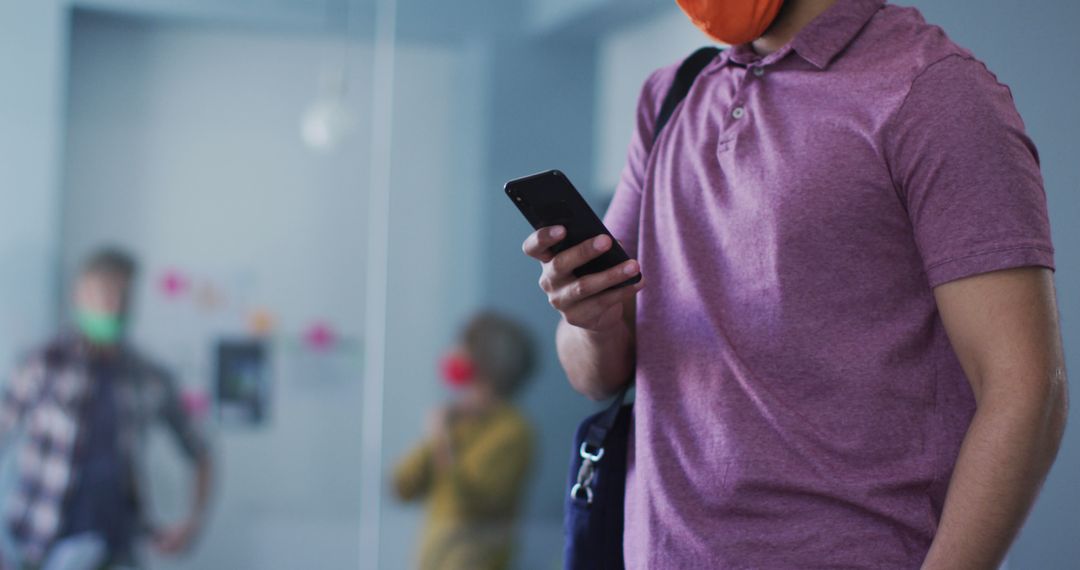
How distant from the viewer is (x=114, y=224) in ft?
8.83

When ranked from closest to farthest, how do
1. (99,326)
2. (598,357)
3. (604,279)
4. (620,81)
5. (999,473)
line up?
(999,473)
(604,279)
(598,357)
(620,81)
(99,326)

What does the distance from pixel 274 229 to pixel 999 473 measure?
2300mm

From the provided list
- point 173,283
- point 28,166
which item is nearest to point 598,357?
point 173,283

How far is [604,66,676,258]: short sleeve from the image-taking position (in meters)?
0.99

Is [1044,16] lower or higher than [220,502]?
higher

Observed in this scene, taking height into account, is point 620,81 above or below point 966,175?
above

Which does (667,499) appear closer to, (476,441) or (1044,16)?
(1044,16)

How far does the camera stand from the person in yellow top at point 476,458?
2.64 m

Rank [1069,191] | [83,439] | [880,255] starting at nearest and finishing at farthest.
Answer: [880,255] < [1069,191] < [83,439]

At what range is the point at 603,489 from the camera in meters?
0.96

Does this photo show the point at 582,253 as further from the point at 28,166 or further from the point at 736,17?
the point at 28,166

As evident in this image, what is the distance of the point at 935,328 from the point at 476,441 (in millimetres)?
1988

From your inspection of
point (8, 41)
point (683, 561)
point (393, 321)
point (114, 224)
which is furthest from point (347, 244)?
point (683, 561)

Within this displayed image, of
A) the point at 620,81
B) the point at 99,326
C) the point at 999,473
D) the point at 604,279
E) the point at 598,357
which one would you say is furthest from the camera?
the point at 99,326
